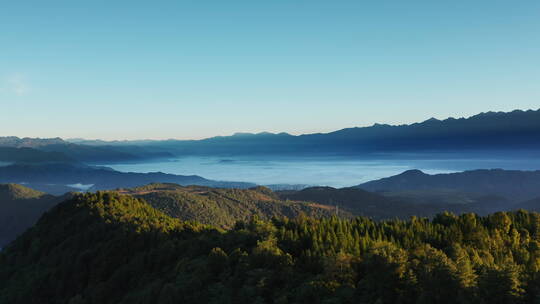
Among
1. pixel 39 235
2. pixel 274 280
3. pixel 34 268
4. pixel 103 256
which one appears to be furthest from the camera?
pixel 39 235

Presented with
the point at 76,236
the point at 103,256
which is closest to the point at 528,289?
the point at 103,256

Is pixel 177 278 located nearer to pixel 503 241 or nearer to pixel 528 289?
pixel 528 289

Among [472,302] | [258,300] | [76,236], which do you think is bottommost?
[76,236]

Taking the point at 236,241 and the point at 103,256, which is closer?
the point at 236,241

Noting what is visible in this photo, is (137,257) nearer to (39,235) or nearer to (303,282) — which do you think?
(303,282)

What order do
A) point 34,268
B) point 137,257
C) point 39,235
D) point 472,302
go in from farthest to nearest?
point 39,235 < point 34,268 < point 137,257 < point 472,302

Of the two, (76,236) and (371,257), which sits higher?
(371,257)

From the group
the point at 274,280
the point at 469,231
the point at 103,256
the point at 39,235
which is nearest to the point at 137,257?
the point at 103,256
